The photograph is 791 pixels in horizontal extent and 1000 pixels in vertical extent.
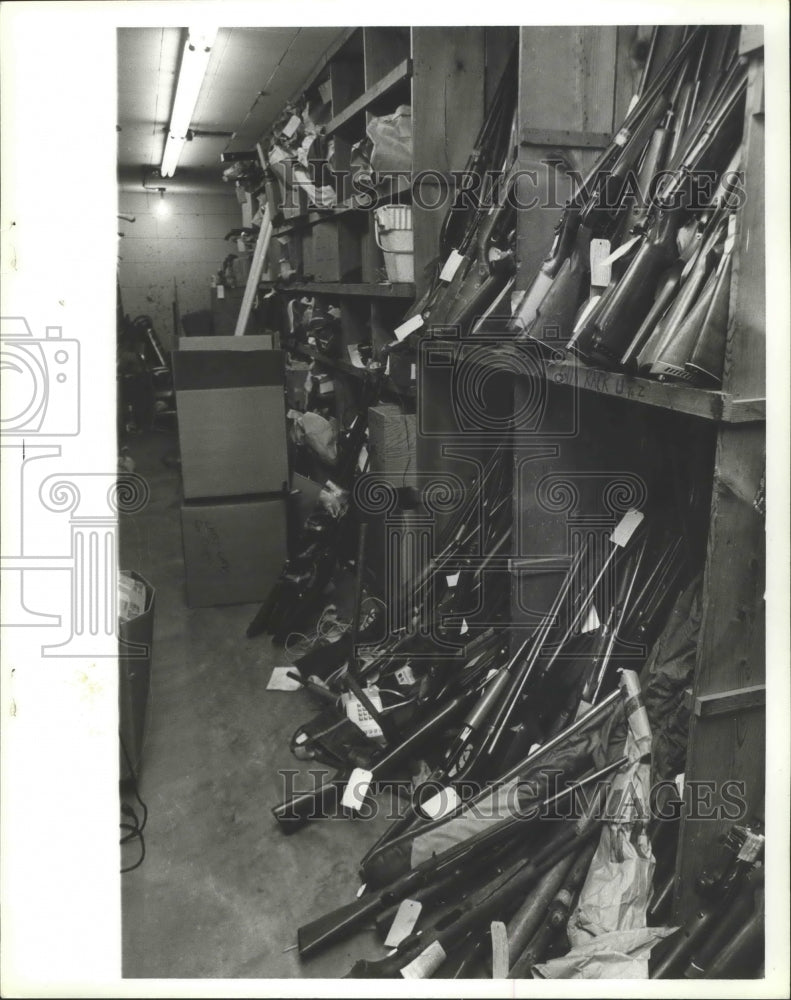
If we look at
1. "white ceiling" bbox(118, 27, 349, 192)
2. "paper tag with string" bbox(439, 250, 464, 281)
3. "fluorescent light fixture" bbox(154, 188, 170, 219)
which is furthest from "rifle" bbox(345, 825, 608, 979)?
"fluorescent light fixture" bbox(154, 188, 170, 219)

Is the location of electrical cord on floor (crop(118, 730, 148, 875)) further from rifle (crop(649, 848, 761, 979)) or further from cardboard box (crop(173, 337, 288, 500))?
cardboard box (crop(173, 337, 288, 500))

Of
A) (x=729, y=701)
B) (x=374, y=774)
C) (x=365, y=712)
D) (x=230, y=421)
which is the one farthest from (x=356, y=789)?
(x=230, y=421)

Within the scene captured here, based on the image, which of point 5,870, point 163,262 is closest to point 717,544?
point 5,870

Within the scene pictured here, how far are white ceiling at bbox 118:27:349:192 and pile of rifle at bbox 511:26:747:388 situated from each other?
2232 millimetres

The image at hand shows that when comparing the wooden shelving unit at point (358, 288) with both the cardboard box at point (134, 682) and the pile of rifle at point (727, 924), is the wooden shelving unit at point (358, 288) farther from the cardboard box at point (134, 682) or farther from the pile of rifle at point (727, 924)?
the pile of rifle at point (727, 924)

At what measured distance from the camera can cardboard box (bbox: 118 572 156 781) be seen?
2.11 m

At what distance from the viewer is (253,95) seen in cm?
511

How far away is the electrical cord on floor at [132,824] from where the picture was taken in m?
1.97

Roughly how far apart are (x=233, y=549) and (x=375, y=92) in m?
1.96

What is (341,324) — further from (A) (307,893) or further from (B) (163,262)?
(B) (163,262)

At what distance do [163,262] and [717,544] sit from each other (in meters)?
9.19

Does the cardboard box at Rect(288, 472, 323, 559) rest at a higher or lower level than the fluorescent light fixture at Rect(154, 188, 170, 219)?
lower

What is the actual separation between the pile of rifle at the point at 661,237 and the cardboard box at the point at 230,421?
5.81 feet

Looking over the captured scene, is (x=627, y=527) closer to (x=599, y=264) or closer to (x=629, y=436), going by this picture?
(x=629, y=436)
